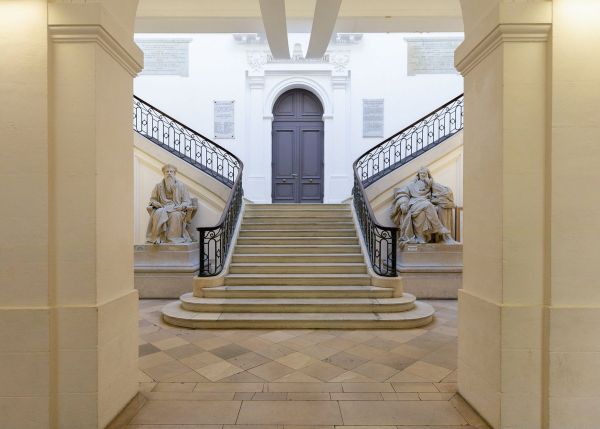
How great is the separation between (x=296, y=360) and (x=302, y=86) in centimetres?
877

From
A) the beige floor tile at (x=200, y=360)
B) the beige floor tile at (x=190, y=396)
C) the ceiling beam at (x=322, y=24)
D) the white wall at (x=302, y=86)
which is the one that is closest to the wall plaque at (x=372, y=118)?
the white wall at (x=302, y=86)

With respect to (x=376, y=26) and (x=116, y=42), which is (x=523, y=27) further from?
(x=376, y=26)

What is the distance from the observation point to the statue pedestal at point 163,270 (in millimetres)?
6820

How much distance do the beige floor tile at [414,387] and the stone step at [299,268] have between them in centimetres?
303

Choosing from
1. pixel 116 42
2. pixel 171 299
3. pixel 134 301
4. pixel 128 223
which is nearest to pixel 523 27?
pixel 116 42

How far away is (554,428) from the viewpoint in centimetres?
240

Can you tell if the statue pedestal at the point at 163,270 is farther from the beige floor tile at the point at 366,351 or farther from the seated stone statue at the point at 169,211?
the beige floor tile at the point at 366,351

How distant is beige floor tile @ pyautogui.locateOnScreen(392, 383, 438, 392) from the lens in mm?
3146

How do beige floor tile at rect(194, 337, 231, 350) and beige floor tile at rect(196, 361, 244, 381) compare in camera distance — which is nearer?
beige floor tile at rect(196, 361, 244, 381)

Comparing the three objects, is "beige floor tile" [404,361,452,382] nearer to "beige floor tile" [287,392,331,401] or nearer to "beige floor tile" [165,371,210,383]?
"beige floor tile" [287,392,331,401]

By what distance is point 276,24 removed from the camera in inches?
158

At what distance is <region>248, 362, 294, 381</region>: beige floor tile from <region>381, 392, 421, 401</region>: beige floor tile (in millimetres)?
995

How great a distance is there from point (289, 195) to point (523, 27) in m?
8.61

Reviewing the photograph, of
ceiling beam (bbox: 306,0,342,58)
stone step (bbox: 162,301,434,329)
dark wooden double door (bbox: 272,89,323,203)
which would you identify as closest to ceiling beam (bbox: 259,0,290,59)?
ceiling beam (bbox: 306,0,342,58)
